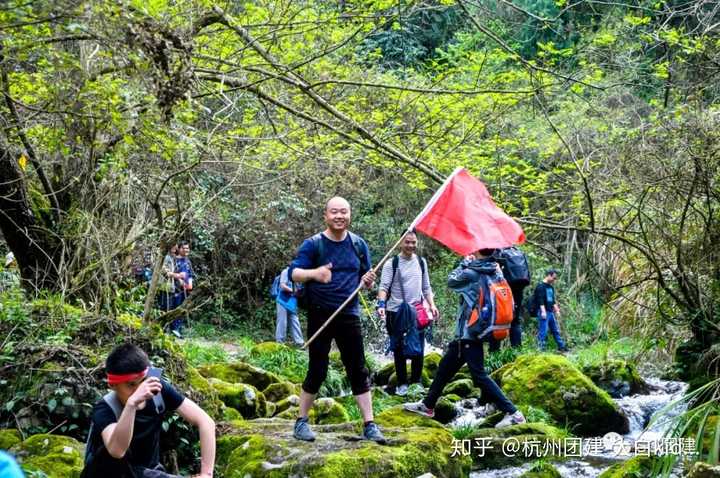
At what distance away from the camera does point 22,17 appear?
4.81 meters

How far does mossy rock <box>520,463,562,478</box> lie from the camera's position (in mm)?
6895

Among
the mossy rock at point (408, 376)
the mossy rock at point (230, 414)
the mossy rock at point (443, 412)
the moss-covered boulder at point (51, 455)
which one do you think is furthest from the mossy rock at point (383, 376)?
the moss-covered boulder at point (51, 455)

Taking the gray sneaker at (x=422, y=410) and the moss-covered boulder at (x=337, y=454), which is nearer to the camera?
the moss-covered boulder at (x=337, y=454)

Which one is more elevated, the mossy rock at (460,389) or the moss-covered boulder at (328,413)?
the moss-covered boulder at (328,413)

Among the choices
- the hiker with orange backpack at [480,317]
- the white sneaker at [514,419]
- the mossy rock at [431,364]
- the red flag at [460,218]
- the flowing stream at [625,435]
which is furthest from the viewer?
the mossy rock at [431,364]

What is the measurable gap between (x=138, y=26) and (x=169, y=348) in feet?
10.3

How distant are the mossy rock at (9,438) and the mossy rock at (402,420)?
3375mm

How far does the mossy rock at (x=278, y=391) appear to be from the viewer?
977cm

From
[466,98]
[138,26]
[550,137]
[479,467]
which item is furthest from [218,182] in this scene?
[138,26]

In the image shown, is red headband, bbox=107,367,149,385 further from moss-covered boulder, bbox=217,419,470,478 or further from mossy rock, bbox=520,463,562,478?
mossy rock, bbox=520,463,562,478

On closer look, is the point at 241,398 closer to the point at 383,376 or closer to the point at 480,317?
the point at 480,317

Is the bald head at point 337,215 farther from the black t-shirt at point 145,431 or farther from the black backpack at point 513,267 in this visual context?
the black backpack at point 513,267

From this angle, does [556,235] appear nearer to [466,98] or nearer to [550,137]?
[550,137]

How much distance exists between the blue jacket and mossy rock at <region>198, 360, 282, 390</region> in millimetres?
2898
